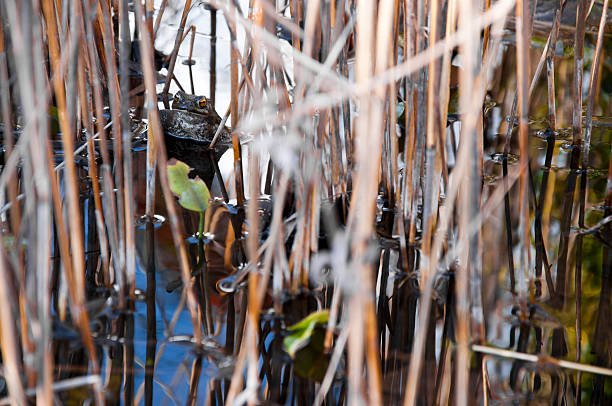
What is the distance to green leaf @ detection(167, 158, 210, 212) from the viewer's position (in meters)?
1.28

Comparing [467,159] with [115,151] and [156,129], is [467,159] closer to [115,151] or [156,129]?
[156,129]

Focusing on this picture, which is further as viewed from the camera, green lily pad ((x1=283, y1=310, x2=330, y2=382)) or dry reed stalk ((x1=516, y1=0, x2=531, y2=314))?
green lily pad ((x1=283, y1=310, x2=330, y2=382))

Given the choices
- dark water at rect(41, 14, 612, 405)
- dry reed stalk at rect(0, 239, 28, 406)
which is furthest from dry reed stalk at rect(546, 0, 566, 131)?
dry reed stalk at rect(0, 239, 28, 406)

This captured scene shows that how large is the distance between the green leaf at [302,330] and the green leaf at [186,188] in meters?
0.35

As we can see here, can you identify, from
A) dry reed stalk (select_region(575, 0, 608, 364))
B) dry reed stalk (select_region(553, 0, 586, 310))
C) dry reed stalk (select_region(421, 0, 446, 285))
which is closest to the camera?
dry reed stalk (select_region(421, 0, 446, 285))

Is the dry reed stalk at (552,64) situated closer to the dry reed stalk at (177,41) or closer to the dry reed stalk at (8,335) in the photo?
the dry reed stalk at (177,41)

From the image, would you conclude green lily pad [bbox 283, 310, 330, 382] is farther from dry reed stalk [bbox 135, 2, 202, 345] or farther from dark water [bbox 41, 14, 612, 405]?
dry reed stalk [bbox 135, 2, 202, 345]

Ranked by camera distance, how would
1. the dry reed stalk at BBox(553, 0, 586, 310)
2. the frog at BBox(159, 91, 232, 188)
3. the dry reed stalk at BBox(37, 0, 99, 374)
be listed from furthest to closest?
the frog at BBox(159, 91, 232, 188)
the dry reed stalk at BBox(553, 0, 586, 310)
the dry reed stalk at BBox(37, 0, 99, 374)

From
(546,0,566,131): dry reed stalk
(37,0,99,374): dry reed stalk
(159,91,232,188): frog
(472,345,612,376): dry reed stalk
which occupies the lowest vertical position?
(472,345,612,376): dry reed stalk

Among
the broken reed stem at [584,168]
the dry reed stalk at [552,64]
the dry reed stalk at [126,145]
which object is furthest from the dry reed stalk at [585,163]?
the dry reed stalk at [126,145]

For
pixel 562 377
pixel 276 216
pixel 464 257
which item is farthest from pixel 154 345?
pixel 562 377

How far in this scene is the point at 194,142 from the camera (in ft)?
6.46

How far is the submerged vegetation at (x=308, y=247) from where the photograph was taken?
0.75 meters

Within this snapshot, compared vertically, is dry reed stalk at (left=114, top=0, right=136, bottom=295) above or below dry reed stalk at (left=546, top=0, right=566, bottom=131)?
below
